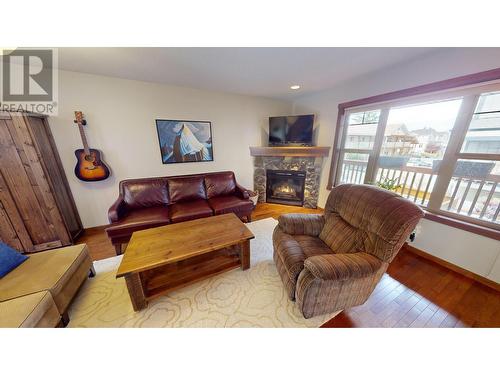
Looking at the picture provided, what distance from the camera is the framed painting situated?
8.42 ft

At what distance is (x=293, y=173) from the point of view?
3.31 m

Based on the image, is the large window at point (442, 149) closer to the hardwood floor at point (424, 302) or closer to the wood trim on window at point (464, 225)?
the wood trim on window at point (464, 225)

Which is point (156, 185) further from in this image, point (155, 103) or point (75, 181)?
point (155, 103)

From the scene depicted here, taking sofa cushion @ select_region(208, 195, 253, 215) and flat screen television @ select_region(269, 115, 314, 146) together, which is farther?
flat screen television @ select_region(269, 115, 314, 146)

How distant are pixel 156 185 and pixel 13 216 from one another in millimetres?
1440

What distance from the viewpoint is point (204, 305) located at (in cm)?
127

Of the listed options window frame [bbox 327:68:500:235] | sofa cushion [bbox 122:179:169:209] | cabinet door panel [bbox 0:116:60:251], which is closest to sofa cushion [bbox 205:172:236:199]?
sofa cushion [bbox 122:179:169:209]

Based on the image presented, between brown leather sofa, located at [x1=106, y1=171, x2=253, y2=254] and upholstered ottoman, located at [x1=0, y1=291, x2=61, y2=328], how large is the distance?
0.90 meters

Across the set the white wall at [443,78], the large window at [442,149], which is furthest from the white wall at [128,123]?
the large window at [442,149]

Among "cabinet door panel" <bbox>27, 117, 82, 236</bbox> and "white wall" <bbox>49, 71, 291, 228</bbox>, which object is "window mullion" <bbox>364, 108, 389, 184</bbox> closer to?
"white wall" <bbox>49, 71, 291, 228</bbox>

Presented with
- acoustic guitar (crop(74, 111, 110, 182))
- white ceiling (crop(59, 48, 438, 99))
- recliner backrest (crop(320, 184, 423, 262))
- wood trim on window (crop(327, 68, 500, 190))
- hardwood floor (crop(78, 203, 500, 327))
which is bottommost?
hardwood floor (crop(78, 203, 500, 327))

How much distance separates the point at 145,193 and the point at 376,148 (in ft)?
11.8
